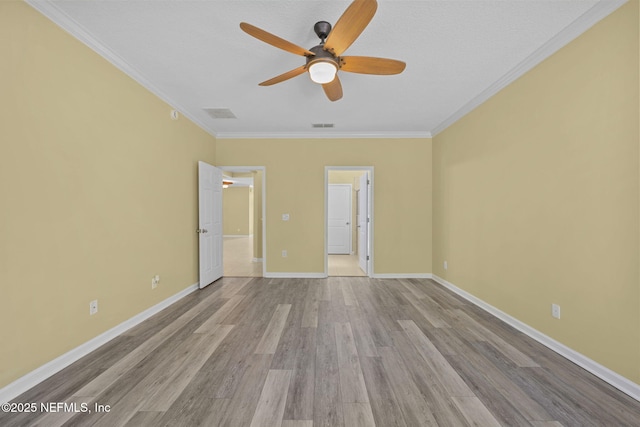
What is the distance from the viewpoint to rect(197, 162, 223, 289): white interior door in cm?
415

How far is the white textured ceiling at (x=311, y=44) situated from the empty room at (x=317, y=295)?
0.02m

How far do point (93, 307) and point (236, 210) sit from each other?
1111 cm

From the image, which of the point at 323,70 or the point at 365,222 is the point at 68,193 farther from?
the point at 365,222

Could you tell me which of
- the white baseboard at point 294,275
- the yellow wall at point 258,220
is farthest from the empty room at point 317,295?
the yellow wall at point 258,220

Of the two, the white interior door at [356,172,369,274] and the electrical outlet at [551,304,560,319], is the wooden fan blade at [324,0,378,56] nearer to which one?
the electrical outlet at [551,304,560,319]

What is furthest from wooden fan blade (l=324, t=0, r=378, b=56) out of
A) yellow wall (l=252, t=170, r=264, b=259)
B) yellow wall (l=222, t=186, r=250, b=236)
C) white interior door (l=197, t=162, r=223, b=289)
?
yellow wall (l=222, t=186, r=250, b=236)

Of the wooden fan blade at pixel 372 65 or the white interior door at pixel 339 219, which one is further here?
the white interior door at pixel 339 219

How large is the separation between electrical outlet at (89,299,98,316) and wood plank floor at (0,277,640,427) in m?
0.34

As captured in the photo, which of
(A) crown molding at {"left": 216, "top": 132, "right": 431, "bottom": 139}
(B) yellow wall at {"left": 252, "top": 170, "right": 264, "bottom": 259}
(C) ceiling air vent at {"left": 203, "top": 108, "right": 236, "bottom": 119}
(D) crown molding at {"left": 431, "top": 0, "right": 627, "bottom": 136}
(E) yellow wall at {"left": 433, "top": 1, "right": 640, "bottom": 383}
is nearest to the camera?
(E) yellow wall at {"left": 433, "top": 1, "right": 640, "bottom": 383}

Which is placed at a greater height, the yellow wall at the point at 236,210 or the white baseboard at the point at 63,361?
the yellow wall at the point at 236,210

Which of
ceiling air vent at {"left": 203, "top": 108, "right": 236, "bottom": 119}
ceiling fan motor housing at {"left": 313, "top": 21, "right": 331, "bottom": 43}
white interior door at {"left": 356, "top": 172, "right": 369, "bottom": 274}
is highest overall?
ceiling air vent at {"left": 203, "top": 108, "right": 236, "bottom": 119}

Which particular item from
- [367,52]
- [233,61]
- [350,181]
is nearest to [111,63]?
[233,61]

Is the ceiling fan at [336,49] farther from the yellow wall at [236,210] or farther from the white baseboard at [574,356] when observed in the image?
the yellow wall at [236,210]

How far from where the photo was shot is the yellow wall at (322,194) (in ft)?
16.0
